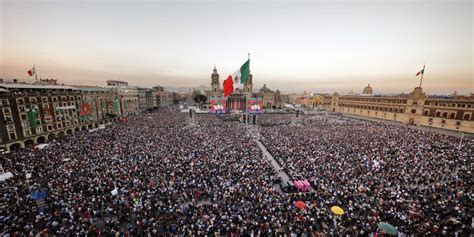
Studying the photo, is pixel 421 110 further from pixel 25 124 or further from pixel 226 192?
pixel 25 124

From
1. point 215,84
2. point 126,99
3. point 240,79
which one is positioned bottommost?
point 126,99

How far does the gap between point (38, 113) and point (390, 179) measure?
50.0 metres

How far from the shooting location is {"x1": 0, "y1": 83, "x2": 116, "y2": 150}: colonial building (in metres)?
25.8

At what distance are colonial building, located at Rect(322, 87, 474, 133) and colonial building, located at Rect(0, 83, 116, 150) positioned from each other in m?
81.7

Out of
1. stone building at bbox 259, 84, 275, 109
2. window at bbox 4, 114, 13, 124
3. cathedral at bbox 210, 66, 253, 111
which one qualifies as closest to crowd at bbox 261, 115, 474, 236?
window at bbox 4, 114, 13, 124

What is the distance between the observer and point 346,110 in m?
75.9

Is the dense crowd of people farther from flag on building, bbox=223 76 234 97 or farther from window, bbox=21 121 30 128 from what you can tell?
window, bbox=21 121 30 128

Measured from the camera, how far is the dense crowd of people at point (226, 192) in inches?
408

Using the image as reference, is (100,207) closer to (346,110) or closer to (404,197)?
(404,197)

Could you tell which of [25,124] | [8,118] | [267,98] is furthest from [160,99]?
[8,118]

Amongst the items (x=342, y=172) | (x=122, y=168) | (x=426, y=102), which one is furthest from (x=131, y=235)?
(x=426, y=102)

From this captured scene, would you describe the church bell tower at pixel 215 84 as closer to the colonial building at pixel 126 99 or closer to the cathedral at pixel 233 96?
the cathedral at pixel 233 96

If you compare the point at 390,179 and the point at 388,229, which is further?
the point at 390,179

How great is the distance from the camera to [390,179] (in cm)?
1579
